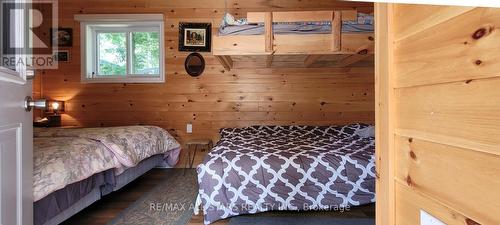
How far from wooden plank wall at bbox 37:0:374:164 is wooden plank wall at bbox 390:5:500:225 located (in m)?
3.36

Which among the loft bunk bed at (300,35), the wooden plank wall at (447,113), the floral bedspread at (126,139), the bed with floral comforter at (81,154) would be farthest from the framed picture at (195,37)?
the wooden plank wall at (447,113)

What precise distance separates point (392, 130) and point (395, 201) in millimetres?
196

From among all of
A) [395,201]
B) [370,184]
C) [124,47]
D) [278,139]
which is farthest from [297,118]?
[395,201]

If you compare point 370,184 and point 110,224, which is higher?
point 370,184

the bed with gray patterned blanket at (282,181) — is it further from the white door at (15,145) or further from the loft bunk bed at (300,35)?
the white door at (15,145)

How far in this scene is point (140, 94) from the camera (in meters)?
4.21

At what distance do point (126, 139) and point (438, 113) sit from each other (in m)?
2.50

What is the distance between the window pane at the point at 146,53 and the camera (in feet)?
14.0

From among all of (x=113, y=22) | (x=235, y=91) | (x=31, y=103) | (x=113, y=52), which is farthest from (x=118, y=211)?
(x=113, y=22)

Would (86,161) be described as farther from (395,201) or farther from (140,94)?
(140,94)

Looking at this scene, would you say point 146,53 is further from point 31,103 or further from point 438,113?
point 438,113

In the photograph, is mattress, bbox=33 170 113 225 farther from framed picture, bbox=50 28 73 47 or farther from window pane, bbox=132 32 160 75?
framed picture, bbox=50 28 73 47

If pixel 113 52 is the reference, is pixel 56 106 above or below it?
below

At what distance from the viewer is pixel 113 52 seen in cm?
433
